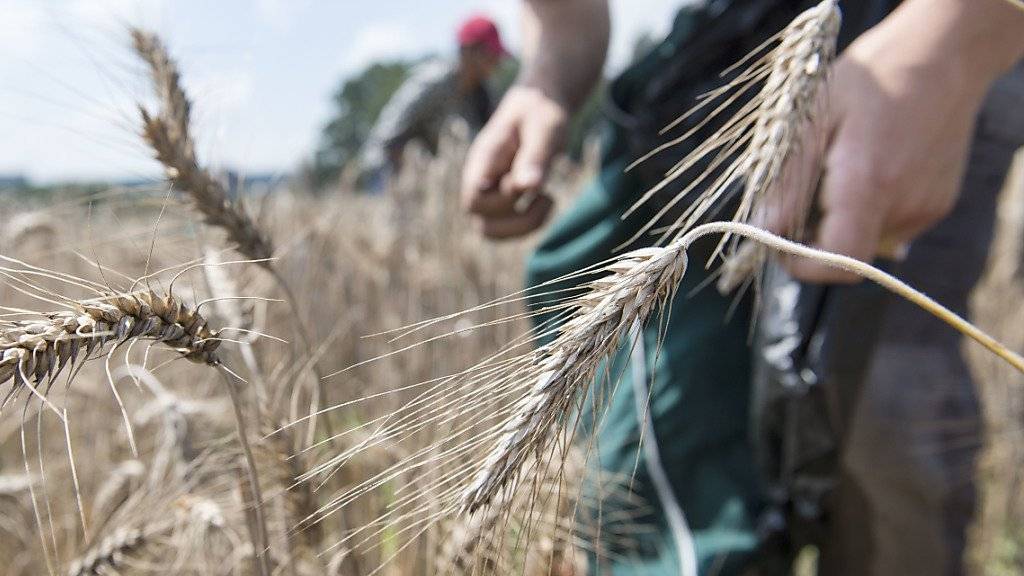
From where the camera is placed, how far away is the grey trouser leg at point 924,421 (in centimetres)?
99

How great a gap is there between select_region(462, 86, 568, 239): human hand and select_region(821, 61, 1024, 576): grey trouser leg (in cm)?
49

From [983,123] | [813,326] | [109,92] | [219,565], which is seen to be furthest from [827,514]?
[109,92]

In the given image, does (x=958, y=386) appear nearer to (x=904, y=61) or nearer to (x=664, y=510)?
(x=664, y=510)

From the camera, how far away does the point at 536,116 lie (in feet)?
3.65

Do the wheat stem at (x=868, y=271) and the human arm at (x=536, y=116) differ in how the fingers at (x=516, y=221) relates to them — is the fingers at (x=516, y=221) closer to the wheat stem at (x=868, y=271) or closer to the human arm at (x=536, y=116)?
the human arm at (x=536, y=116)

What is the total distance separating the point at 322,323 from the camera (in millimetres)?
2127

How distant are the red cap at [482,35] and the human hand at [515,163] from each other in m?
2.46

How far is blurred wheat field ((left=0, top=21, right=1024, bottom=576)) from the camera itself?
63 centimetres

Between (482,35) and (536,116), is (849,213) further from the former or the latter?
(482,35)

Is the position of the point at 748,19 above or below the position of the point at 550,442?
above

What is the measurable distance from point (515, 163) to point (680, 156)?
302 mm

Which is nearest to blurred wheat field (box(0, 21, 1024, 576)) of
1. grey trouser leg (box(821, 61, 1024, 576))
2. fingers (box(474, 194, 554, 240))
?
fingers (box(474, 194, 554, 240))

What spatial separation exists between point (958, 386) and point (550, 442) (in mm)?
864

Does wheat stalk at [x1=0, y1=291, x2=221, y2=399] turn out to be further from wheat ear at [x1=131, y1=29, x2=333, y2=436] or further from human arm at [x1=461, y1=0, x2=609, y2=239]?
human arm at [x1=461, y1=0, x2=609, y2=239]
